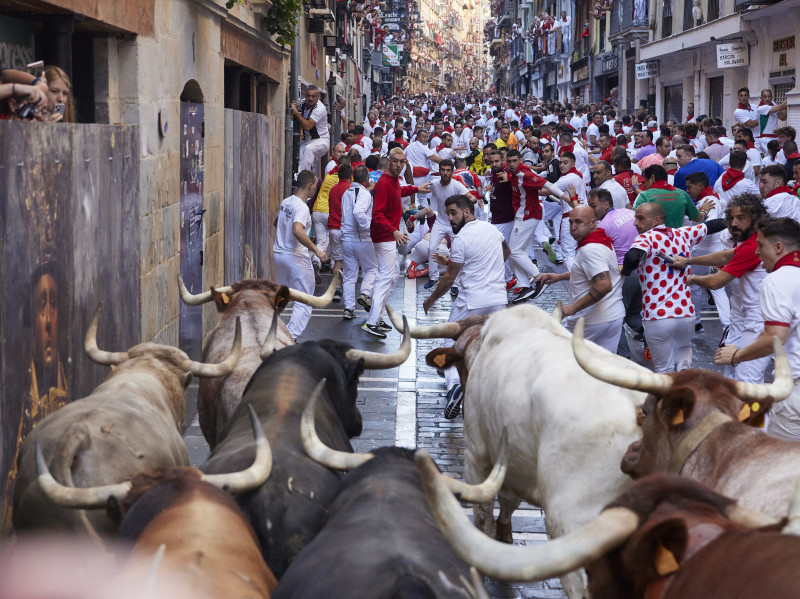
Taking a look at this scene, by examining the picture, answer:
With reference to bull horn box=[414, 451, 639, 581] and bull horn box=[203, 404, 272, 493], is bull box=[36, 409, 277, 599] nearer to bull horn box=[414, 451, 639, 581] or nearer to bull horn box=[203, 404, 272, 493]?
bull horn box=[203, 404, 272, 493]

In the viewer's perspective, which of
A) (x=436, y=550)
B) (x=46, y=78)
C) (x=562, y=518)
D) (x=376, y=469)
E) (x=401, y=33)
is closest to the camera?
(x=436, y=550)

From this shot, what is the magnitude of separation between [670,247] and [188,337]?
15.5ft

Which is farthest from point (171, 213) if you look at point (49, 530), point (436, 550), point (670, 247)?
point (436, 550)

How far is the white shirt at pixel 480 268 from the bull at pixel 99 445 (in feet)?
14.3

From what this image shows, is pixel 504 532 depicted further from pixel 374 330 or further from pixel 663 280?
pixel 374 330

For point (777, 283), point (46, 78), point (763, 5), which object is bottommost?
point (777, 283)

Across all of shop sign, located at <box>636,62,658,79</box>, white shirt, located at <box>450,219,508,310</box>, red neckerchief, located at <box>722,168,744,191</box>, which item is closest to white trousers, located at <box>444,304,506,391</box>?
white shirt, located at <box>450,219,508,310</box>

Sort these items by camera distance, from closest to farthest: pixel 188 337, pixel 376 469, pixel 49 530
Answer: pixel 376 469 < pixel 49 530 < pixel 188 337

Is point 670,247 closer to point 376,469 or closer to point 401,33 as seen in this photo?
point 376,469

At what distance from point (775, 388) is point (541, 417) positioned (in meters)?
1.18

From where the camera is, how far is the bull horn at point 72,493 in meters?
3.88

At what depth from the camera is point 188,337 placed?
10406 millimetres

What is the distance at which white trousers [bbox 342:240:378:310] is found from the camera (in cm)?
1388

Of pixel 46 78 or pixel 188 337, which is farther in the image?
pixel 188 337
